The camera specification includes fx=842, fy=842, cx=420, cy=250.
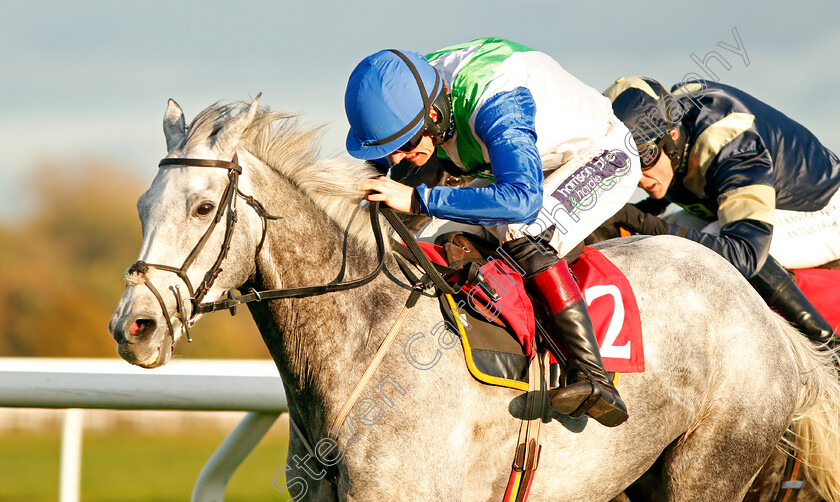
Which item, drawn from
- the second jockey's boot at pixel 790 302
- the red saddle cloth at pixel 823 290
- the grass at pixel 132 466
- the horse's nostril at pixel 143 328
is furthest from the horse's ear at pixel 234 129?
the grass at pixel 132 466

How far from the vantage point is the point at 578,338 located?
2.96m

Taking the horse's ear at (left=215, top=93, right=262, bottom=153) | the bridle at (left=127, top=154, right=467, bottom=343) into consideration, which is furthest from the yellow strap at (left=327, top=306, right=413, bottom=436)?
the horse's ear at (left=215, top=93, right=262, bottom=153)

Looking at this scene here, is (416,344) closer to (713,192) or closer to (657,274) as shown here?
(657,274)

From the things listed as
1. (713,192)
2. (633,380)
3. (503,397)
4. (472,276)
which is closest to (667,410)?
(633,380)

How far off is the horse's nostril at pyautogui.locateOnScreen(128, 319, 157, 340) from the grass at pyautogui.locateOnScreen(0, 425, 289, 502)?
5.74m

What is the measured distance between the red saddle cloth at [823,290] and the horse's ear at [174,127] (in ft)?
10.0

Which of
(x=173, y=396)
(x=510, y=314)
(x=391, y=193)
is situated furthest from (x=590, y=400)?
(x=173, y=396)

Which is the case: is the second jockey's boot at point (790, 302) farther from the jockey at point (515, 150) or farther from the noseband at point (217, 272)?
the noseband at point (217, 272)

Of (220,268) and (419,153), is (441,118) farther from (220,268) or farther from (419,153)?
(220,268)

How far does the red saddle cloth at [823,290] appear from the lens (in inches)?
163

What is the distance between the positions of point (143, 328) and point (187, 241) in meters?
0.29

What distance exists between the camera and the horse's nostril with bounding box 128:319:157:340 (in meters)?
2.44

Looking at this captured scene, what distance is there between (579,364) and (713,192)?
1.58 metres

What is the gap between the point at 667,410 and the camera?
10.8 ft
